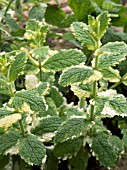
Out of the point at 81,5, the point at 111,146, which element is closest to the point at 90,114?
the point at 111,146

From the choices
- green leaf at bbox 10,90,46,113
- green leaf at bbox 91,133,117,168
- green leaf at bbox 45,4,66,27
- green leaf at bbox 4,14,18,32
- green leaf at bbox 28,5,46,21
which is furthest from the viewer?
green leaf at bbox 45,4,66,27

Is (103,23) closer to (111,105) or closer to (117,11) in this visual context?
(111,105)

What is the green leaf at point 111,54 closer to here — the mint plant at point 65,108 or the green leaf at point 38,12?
the mint plant at point 65,108

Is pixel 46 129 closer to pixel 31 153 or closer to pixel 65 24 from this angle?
pixel 31 153

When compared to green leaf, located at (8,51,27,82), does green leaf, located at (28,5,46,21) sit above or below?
below

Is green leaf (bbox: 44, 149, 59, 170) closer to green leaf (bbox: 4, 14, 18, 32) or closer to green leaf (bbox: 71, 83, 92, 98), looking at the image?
green leaf (bbox: 71, 83, 92, 98)

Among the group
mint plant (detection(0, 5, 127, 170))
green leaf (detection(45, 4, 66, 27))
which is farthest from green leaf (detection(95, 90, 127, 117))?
green leaf (detection(45, 4, 66, 27))

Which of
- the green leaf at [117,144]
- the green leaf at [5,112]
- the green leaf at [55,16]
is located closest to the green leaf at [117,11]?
the green leaf at [55,16]
